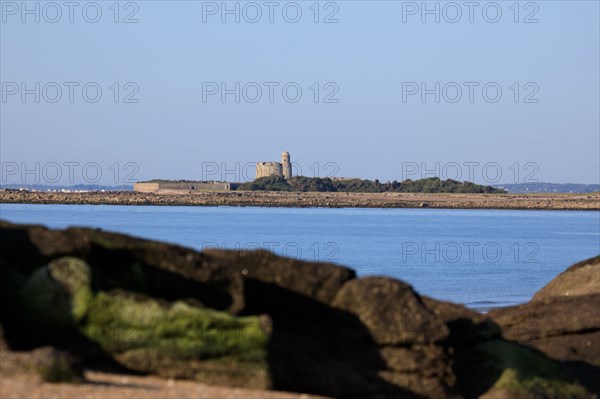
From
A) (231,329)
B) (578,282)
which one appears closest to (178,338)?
(231,329)

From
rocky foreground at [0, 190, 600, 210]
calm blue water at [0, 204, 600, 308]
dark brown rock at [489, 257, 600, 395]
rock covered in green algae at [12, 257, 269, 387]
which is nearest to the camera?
rock covered in green algae at [12, 257, 269, 387]

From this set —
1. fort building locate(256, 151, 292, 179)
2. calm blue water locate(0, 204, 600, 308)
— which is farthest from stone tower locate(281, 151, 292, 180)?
calm blue water locate(0, 204, 600, 308)

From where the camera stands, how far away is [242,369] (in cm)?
1314

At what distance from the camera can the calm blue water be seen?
47375 millimetres

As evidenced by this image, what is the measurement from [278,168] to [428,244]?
12288 cm

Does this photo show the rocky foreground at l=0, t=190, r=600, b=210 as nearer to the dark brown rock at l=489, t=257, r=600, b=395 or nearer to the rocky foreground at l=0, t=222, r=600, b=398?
the dark brown rock at l=489, t=257, r=600, b=395

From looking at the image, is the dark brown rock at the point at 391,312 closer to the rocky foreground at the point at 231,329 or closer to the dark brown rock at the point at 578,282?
the rocky foreground at the point at 231,329

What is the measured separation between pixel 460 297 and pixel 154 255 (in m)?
27.1

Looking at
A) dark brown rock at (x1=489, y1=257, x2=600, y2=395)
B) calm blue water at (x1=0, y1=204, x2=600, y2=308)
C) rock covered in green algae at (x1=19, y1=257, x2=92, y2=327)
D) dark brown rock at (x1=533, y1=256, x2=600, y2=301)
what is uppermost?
rock covered in green algae at (x1=19, y1=257, x2=92, y2=327)

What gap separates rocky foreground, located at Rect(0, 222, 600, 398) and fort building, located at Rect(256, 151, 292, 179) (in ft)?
584

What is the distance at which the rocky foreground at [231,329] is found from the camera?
13.1 metres

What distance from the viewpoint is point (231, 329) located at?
43.3 ft

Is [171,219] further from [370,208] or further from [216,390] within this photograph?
[216,390]

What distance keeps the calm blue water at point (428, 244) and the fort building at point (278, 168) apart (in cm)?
7651
